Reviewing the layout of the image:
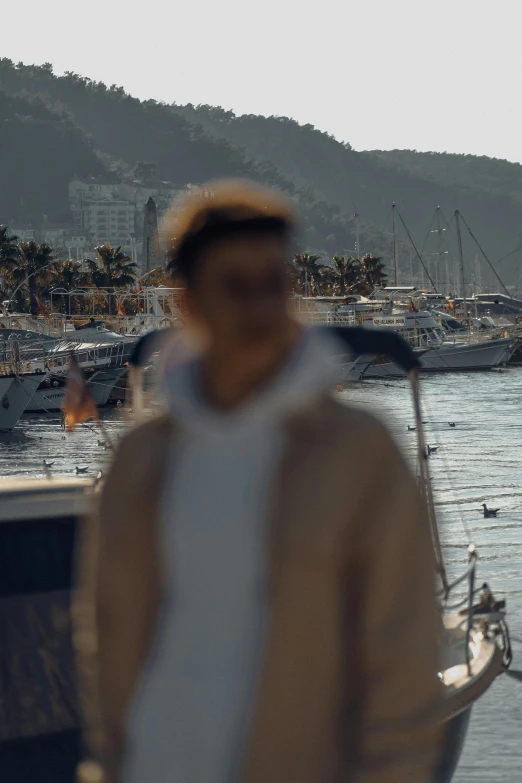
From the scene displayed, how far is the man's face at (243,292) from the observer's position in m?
2.30

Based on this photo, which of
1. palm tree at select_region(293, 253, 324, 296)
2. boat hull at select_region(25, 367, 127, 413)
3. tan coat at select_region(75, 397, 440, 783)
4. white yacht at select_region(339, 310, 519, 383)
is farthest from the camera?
palm tree at select_region(293, 253, 324, 296)

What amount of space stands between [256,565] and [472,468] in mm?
33775

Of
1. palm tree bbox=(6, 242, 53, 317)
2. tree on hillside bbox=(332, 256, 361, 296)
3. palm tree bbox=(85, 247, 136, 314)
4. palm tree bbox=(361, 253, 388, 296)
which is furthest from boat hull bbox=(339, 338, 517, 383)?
palm tree bbox=(6, 242, 53, 317)

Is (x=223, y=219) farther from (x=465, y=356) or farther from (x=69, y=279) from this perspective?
(x=465, y=356)

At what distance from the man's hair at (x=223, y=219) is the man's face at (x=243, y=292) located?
2 centimetres

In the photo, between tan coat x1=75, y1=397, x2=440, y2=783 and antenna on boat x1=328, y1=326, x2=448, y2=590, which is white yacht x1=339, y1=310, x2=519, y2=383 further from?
tan coat x1=75, y1=397, x2=440, y2=783

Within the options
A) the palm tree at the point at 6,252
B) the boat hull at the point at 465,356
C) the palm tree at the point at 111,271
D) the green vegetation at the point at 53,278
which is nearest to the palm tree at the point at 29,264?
the green vegetation at the point at 53,278

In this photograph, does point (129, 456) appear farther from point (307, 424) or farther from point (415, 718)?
point (415, 718)

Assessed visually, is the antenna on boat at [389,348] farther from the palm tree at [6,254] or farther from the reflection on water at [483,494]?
the palm tree at [6,254]

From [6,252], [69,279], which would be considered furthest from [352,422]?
[69,279]

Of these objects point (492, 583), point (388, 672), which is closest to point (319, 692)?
point (388, 672)

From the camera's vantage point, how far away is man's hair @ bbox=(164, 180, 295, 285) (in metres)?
2.35

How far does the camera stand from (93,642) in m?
2.42

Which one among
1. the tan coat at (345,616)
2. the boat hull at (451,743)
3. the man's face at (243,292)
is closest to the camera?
the tan coat at (345,616)
